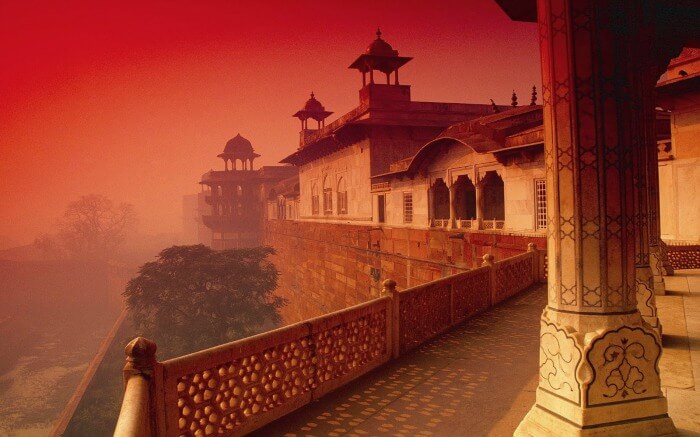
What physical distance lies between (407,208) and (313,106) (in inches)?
685

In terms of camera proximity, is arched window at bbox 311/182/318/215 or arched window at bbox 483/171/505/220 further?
arched window at bbox 311/182/318/215

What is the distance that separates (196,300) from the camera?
25.5 meters

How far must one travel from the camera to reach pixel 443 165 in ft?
53.8

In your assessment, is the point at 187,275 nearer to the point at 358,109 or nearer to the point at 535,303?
the point at 358,109

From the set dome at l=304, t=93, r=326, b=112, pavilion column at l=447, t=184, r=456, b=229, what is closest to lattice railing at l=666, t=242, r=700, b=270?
pavilion column at l=447, t=184, r=456, b=229

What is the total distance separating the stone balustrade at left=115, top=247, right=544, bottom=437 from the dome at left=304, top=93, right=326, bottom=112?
27.9 m

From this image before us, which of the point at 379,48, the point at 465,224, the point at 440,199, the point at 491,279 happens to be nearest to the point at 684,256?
the point at 465,224

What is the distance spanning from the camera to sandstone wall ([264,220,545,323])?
14.6 metres

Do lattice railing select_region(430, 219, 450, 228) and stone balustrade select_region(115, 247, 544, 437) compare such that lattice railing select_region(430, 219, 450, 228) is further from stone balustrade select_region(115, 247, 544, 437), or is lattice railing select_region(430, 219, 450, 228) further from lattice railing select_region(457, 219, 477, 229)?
stone balustrade select_region(115, 247, 544, 437)

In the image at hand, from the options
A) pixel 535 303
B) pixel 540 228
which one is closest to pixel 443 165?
pixel 540 228

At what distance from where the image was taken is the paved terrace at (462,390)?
4.08 meters

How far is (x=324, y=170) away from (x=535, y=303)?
2086 centimetres

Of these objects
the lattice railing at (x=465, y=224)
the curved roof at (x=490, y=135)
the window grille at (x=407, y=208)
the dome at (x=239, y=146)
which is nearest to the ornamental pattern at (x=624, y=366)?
the curved roof at (x=490, y=135)

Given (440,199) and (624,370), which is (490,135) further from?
(624,370)
